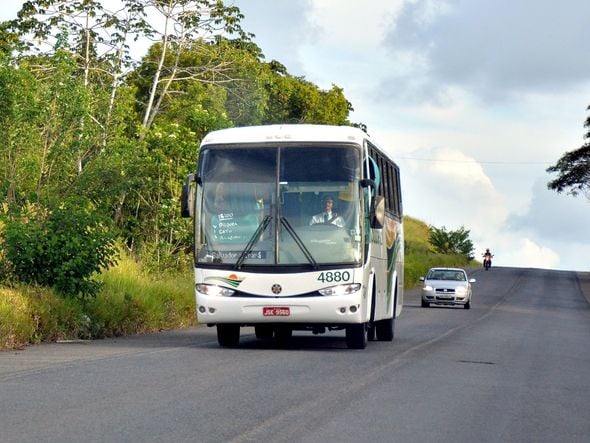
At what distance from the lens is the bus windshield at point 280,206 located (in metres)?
18.6

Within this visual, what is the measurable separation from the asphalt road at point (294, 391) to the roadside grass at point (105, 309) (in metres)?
0.64

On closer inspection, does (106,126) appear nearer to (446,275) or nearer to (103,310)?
(103,310)

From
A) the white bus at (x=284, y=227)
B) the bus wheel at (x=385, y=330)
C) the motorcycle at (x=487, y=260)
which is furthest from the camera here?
the motorcycle at (x=487, y=260)

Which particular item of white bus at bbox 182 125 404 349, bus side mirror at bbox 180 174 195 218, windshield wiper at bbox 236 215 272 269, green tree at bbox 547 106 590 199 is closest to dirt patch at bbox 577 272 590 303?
green tree at bbox 547 106 590 199

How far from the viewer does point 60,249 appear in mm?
21656

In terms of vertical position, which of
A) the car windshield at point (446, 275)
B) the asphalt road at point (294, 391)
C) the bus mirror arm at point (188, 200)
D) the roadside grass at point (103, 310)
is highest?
the bus mirror arm at point (188, 200)

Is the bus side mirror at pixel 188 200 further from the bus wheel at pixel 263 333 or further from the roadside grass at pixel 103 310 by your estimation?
the bus wheel at pixel 263 333

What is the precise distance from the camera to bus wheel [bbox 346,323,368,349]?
19.5 metres

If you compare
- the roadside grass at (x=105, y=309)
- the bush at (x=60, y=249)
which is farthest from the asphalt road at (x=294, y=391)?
the bush at (x=60, y=249)

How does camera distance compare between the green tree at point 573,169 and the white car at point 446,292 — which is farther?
the green tree at point 573,169

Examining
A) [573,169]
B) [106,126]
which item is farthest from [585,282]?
[106,126]

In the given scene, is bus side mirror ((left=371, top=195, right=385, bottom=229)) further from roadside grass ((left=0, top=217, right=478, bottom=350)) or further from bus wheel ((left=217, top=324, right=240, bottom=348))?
roadside grass ((left=0, top=217, right=478, bottom=350))

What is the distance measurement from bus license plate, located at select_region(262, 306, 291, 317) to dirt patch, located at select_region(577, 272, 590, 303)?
42.7 meters

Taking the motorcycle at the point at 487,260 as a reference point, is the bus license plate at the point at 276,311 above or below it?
below
